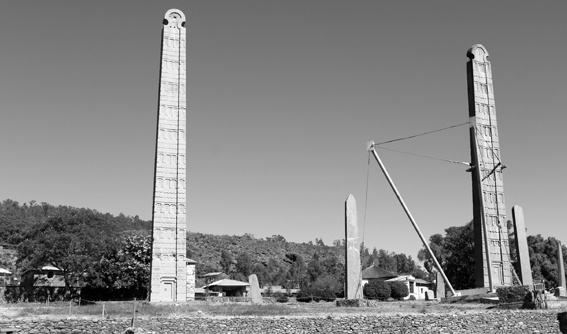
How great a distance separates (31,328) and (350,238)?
1417cm

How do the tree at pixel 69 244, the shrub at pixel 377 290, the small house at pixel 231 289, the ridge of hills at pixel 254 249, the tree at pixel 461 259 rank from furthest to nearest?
1. the ridge of hills at pixel 254 249
2. the small house at pixel 231 289
3. the tree at pixel 461 259
4. the shrub at pixel 377 290
5. the tree at pixel 69 244

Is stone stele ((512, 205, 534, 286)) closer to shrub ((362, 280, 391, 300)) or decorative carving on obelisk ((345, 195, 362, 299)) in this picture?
decorative carving on obelisk ((345, 195, 362, 299))

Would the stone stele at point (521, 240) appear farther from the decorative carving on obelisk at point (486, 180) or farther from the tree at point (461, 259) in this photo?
the tree at point (461, 259)

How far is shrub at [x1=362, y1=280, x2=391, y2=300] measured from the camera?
49166 millimetres

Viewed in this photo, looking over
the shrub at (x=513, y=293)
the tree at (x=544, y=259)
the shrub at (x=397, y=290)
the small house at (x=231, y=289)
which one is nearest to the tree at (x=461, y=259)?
the shrub at (x=397, y=290)

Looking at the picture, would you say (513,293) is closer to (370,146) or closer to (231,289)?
(370,146)

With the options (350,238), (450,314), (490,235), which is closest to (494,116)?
(490,235)

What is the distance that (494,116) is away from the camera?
3538cm

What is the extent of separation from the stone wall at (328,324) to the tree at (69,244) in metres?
25.5

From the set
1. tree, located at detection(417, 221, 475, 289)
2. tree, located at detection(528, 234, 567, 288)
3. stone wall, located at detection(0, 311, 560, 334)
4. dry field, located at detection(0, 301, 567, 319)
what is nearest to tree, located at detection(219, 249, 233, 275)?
tree, located at detection(417, 221, 475, 289)

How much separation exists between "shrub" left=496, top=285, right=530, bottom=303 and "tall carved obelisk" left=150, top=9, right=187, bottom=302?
1627cm

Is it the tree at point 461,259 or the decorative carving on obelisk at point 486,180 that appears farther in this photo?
the tree at point 461,259

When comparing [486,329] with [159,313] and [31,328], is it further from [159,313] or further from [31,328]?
[31,328]

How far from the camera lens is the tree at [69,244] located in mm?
44438
